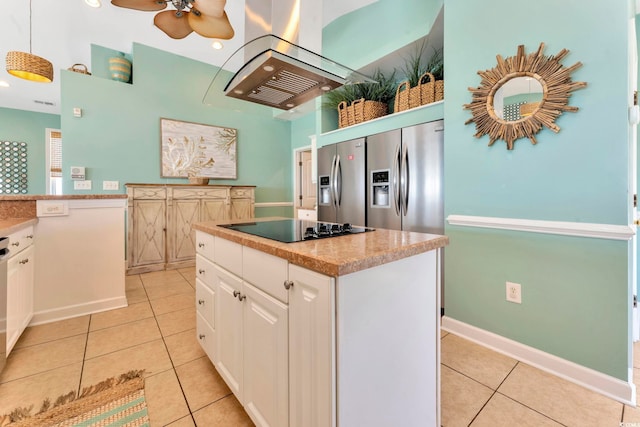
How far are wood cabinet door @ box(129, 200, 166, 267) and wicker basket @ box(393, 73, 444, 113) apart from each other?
3.44 meters

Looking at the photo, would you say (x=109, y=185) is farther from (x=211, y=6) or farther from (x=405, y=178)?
(x=405, y=178)

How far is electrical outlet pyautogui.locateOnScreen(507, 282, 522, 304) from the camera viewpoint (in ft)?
5.84

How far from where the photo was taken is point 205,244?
1.67 meters

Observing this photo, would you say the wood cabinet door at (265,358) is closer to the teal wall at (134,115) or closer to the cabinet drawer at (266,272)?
the cabinet drawer at (266,272)

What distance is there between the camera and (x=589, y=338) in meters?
1.53

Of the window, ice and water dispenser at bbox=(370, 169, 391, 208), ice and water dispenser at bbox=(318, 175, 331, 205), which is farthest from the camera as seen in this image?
the window

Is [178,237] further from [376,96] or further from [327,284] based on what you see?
[327,284]

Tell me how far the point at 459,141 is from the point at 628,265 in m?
1.17

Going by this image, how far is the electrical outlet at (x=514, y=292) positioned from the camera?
178 cm

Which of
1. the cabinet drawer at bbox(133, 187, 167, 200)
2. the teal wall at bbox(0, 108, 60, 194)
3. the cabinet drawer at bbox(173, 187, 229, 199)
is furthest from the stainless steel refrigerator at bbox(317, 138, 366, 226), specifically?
the teal wall at bbox(0, 108, 60, 194)

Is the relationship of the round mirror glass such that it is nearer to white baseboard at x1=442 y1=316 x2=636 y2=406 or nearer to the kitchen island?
the kitchen island

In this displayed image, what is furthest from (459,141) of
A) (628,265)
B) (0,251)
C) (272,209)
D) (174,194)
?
(272,209)

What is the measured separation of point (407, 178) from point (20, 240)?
9.96 feet

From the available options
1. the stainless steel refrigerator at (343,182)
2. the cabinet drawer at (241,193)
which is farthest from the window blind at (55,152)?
the stainless steel refrigerator at (343,182)
